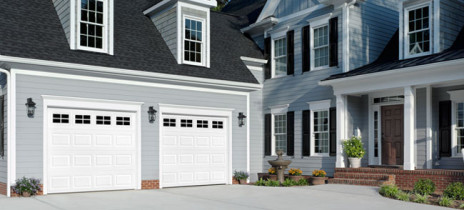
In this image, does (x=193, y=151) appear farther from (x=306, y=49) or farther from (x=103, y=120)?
(x=306, y=49)

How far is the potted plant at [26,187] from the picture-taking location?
479 inches

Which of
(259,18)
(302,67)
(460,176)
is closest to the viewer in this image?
(460,176)

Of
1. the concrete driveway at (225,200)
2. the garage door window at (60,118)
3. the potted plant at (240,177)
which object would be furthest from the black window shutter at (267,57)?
the garage door window at (60,118)

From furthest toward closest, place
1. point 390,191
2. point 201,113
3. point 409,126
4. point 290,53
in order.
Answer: point 290,53, point 201,113, point 409,126, point 390,191

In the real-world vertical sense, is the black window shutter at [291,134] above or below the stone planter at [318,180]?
above

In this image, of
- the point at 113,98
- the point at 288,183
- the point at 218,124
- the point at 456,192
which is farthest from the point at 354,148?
the point at 113,98

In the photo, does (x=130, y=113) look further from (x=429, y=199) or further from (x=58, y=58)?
(x=429, y=199)

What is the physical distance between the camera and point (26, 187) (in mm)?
12227

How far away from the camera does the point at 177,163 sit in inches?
603

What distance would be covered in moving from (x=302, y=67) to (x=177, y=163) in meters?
5.91

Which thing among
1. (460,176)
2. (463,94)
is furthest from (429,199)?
(463,94)

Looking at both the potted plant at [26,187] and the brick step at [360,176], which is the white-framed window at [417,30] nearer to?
the brick step at [360,176]

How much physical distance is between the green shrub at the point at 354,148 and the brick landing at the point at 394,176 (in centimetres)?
50

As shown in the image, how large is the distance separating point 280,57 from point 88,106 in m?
8.13
